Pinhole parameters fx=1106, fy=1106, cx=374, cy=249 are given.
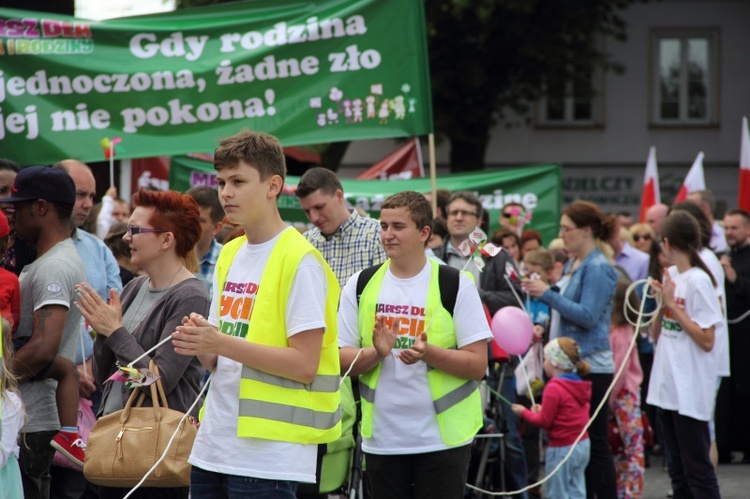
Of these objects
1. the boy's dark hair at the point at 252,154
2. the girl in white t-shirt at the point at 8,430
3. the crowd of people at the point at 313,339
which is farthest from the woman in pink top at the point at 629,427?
the girl in white t-shirt at the point at 8,430

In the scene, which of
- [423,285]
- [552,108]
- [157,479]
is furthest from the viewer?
[552,108]

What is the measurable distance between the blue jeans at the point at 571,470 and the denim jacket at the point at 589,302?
0.66m

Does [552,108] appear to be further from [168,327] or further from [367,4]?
[168,327]

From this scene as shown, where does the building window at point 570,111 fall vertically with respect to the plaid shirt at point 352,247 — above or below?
above

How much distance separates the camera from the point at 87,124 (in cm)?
804

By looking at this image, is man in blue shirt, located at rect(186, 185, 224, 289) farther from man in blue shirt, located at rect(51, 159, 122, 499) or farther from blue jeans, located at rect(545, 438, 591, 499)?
blue jeans, located at rect(545, 438, 591, 499)

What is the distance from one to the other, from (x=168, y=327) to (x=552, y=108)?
89.1 ft

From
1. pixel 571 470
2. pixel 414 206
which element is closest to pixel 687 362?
pixel 571 470

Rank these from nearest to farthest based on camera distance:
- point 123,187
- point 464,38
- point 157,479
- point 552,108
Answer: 1. point 157,479
2. point 123,187
3. point 464,38
4. point 552,108

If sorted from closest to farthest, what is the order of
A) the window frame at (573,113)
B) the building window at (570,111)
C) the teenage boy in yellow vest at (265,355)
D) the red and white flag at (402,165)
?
the teenage boy in yellow vest at (265,355) → the red and white flag at (402,165) → the window frame at (573,113) → the building window at (570,111)

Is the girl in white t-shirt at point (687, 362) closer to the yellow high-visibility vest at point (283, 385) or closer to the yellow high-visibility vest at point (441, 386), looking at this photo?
the yellow high-visibility vest at point (441, 386)

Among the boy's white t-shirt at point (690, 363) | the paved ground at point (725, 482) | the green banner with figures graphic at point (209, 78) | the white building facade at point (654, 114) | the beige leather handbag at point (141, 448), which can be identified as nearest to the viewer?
the beige leather handbag at point (141, 448)

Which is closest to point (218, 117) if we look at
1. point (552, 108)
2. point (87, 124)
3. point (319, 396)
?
point (87, 124)

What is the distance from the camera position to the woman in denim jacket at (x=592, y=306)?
7367 millimetres
